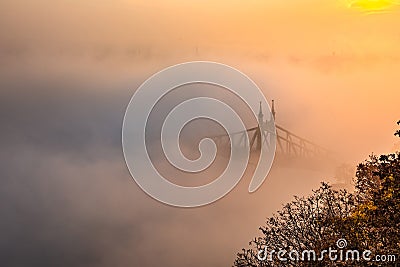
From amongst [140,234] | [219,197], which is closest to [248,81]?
[219,197]

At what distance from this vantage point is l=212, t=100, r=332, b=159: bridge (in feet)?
480

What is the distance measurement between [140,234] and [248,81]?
5094 centimetres

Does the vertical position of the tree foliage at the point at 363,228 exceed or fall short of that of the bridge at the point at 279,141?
it falls short

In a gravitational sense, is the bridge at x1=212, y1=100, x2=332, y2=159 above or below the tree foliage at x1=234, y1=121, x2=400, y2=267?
above

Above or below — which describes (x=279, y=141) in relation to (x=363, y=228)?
above

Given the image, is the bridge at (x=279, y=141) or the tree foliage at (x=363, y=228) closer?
the tree foliage at (x=363, y=228)

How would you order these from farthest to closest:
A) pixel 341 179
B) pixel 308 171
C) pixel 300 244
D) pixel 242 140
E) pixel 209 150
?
pixel 209 150 → pixel 242 140 → pixel 308 171 → pixel 341 179 → pixel 300 244

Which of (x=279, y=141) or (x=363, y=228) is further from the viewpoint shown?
(x=279, y=141)

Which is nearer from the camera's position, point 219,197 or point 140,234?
point 219,197

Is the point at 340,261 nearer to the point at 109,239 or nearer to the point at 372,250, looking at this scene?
the point at 372,250

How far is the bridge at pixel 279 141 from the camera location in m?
146

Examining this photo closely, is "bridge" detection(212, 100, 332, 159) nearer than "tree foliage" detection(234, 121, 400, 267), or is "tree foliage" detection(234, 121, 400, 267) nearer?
"tree foliage" detection(234, 121, 400, 267)

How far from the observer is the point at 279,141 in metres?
152

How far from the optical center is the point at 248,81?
18650 cm
